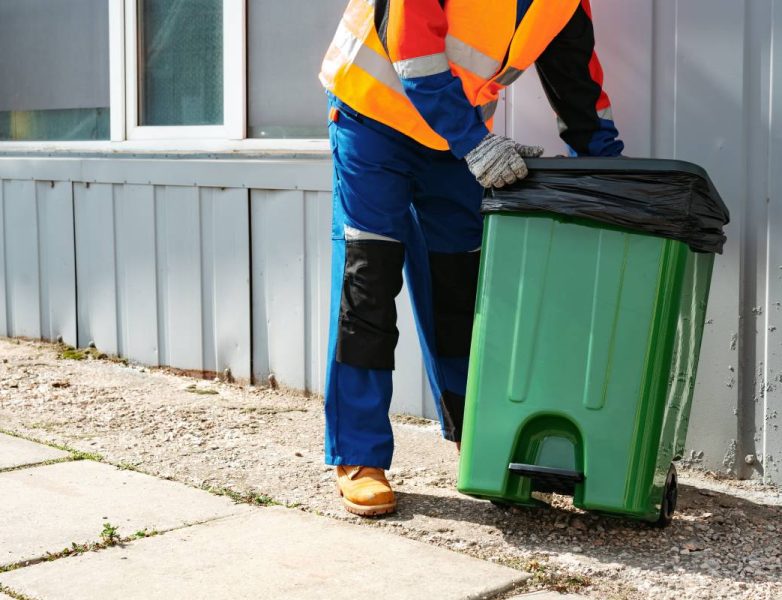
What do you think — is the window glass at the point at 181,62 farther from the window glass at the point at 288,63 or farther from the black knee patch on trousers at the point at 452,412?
the black knee patch on trousers at the point at 452,412

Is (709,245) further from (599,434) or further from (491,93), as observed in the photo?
(491,93)

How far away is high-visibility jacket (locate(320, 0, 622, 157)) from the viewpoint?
281 centimetres

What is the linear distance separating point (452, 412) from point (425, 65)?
1072 millimetres

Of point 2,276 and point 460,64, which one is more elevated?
point 460,64

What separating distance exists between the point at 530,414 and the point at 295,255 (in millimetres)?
1979

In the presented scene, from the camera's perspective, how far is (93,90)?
18.3ft

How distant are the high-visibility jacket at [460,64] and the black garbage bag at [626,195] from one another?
201mm

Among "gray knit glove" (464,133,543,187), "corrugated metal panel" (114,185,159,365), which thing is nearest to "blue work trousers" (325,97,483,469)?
"gray knit glove" (464,133,543,187)

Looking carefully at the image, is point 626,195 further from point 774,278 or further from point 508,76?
point 774,278

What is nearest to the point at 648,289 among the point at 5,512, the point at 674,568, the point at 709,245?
the point at 709,245

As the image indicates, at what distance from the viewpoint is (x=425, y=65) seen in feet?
9.23

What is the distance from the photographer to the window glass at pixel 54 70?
5543 mm

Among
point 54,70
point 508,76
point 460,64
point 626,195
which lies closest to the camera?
point 626,195

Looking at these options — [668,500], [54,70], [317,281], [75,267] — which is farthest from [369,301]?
[54,70]
